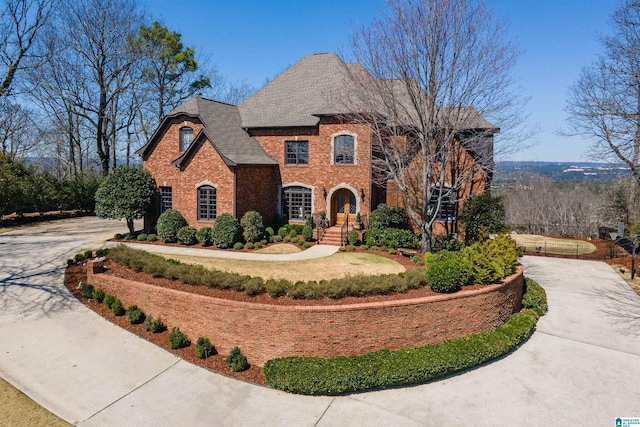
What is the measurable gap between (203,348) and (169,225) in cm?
1150

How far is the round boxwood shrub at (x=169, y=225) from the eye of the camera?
1977 centimetres

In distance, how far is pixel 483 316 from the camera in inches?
438

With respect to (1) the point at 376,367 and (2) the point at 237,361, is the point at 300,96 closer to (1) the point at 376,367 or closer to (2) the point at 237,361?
(2) the point at 237,361

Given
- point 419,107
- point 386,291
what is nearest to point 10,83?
point 419,107

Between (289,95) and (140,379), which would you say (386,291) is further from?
(289,95)

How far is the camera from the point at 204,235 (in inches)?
755

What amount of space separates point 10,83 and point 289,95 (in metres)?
16.0

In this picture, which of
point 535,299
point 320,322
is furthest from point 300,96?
point 320,322

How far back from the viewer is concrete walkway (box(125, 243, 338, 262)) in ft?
56.2

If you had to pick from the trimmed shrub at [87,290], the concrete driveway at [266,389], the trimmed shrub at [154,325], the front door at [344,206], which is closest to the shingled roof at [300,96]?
the front door at [344,206]

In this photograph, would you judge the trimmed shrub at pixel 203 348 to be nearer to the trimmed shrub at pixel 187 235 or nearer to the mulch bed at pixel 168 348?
the mulch bed at pixel 168 348

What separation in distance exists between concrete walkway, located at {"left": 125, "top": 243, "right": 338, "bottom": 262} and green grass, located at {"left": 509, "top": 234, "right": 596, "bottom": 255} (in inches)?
510

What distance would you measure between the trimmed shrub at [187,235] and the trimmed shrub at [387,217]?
30.2ft

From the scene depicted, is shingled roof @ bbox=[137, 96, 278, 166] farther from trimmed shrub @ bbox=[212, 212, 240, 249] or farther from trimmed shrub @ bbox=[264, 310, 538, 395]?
trimmed shrub @ bbox=[264, 310, 538, 395]
